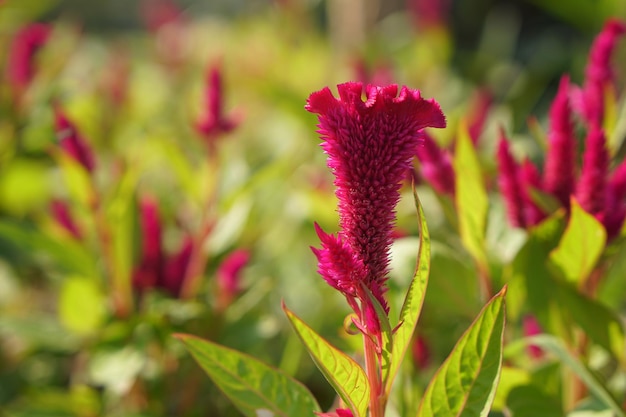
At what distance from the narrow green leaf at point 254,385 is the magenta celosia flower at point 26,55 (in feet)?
3.84

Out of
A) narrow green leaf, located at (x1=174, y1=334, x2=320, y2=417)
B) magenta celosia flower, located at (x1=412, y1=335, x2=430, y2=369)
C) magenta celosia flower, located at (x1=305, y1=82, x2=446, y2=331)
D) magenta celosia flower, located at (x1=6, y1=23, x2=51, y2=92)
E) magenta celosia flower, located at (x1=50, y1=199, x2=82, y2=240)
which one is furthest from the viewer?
magenta celosia flower, located at (x1=6, y1=23, x2=51, y2=92)

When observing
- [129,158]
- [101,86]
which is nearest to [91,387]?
[129,158]

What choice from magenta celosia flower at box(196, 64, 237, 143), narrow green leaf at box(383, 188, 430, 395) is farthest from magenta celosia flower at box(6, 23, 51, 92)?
narrow green leaf at box(383, 188, 430, 395)

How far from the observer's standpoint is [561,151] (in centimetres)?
113

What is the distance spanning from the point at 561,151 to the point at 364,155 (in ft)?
1.57

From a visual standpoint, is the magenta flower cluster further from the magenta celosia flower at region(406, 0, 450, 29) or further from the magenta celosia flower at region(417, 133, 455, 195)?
the magenta celosia flower at region(406, 0, 450, 29)

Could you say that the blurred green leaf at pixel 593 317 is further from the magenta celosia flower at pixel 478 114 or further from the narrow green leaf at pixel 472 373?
the magenta celosia flower at pixel 478 114

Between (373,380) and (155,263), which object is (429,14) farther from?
(373,380)

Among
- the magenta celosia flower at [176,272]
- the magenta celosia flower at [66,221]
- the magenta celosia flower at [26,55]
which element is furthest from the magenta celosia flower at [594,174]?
the magenta celosia flower at [26,55]

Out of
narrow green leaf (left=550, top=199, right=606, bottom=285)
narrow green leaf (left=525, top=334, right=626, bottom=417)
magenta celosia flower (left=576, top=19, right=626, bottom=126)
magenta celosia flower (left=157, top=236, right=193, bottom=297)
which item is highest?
magenta celosia flower (left=576, top=19, right=626, bottom=126)

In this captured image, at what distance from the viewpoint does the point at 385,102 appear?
770 millimetres

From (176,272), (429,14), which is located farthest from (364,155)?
(429,14)

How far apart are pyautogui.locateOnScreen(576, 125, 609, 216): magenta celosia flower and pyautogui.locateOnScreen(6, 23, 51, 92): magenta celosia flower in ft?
4.30

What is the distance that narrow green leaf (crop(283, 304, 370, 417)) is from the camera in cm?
86
